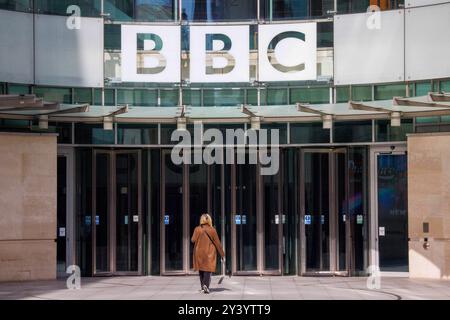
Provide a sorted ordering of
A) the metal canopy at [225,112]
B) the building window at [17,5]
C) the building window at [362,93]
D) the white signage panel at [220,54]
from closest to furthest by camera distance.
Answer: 1. the metal canopy at [225,112]
2. the building window at [17,5]
3. the building window at [362,93]
4. the white signage panel at [220,54]

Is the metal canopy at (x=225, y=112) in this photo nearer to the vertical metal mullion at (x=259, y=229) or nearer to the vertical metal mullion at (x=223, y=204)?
the vertical metal mullion at (x=223, y=204)

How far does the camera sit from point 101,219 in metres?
24.8

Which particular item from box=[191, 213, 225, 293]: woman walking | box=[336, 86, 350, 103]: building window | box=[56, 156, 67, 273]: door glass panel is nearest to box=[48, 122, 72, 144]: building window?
box=[56, 156, 67, 273]: door glass panel

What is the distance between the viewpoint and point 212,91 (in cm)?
2492

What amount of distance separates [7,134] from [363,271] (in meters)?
9.23

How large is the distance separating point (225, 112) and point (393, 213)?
480cm

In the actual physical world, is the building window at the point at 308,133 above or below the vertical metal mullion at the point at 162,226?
above

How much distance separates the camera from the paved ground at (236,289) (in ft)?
65.5

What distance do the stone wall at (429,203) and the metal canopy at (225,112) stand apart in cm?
99

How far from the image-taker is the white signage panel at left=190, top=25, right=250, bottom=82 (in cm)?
2452

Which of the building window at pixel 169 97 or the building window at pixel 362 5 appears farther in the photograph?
the building window at pixel 169 97

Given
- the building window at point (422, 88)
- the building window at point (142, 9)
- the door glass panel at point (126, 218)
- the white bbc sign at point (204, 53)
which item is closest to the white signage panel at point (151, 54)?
the white bbc sign at point (204, 53)

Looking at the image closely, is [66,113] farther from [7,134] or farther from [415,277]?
[415,277]
